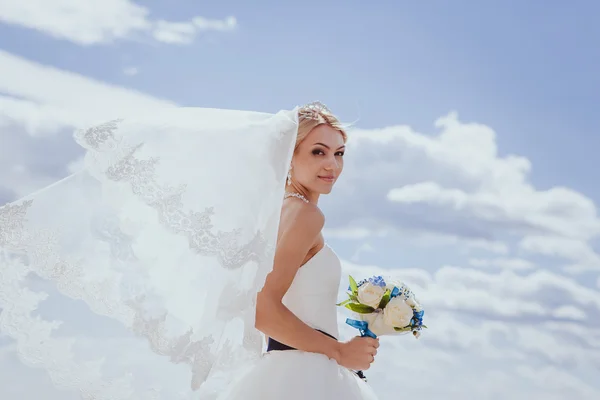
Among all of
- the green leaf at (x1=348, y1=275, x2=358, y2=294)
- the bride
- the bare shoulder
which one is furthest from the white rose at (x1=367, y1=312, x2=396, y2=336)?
the bare shoulder

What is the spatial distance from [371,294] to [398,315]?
9.0 inches

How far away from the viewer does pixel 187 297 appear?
4477 mm

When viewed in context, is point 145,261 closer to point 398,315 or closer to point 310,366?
point 310,366

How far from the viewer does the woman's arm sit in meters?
4.71

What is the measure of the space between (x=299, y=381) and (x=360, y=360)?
0.49m

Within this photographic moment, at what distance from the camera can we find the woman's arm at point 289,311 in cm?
471

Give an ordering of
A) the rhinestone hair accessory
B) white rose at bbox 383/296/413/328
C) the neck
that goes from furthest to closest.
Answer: the rhinestone hair accessory → the neck → white rose at bbox 383/296/413/328

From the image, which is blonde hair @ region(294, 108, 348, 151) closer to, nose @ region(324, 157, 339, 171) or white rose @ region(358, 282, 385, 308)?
nose @ region(324, 157, 339, 171)

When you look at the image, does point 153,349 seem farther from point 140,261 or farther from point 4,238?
point 4,238

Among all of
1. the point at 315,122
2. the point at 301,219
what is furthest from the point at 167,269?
the point at 315,122

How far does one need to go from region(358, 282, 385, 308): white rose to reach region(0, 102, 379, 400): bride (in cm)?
45

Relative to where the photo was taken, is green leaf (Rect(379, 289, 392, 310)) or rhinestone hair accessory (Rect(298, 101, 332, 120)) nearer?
green leaf (Rect(379, 289, 392, 310))

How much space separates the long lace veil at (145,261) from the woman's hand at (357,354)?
633 millimetres

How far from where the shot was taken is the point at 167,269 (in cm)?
454
